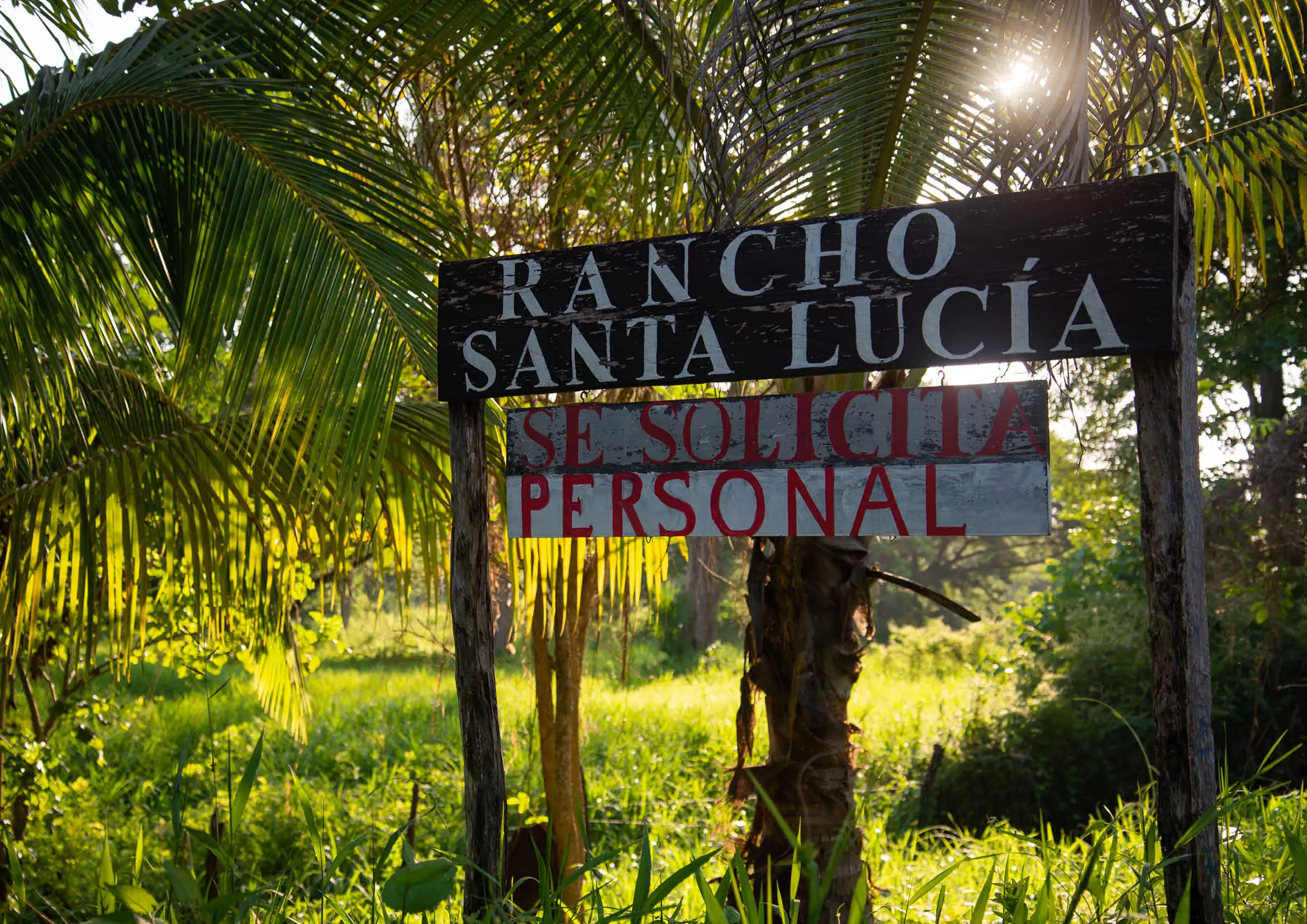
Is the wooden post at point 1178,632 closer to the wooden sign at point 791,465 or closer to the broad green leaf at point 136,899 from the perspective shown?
the wooden sign at point 791,465

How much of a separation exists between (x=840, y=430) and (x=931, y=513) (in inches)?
9.8

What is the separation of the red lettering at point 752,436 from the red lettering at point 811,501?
6 cm

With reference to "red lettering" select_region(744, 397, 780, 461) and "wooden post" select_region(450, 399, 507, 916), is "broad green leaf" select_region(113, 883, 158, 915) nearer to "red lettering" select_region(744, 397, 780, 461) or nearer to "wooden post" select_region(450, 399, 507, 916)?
"wooden post" select_region(450, 399, 507, 916)

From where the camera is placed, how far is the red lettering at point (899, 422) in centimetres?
205

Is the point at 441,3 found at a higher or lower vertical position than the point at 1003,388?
higher

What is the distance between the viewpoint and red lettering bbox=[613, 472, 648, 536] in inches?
87.7

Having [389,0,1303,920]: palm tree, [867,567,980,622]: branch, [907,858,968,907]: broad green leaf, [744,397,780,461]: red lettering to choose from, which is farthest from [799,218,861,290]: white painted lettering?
[867,567,980,622]: branch

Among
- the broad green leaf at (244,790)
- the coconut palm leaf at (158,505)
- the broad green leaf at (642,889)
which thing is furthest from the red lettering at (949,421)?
the coconut palm leaf at (158,505)

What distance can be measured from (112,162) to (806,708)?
8.81 feet

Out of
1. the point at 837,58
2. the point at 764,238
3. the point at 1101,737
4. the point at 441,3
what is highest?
the point at 441,3

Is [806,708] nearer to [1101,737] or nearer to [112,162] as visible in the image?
[112,162]

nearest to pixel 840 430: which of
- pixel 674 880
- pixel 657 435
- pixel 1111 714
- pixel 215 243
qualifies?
pixel 657 435

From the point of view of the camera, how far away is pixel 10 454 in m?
2.90

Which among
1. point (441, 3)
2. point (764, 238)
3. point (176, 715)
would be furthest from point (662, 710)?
point (764, 238)
